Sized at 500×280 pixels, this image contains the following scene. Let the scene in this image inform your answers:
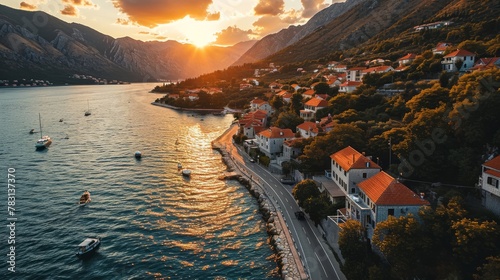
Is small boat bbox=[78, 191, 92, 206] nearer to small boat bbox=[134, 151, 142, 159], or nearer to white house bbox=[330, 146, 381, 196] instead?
small boat bbox=[134, 151, 142, 159]

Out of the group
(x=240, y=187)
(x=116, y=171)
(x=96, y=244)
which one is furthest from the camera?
(x=116, y=171)

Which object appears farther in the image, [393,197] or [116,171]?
[116,171]

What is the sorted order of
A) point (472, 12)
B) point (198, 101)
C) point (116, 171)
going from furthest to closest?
point (198, 101) < point (472, 12) < point (116, 171)

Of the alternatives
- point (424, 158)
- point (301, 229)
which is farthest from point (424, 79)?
point (301, 229)

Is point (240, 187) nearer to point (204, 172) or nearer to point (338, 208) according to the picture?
point (204, 172)

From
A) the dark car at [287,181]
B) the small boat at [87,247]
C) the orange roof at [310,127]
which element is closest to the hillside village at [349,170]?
the orange roof at [310,127]
